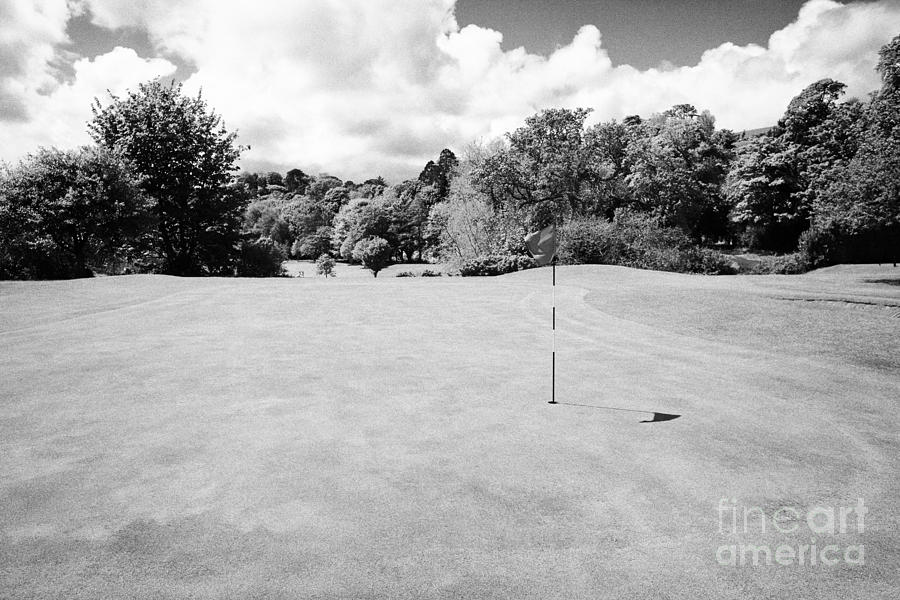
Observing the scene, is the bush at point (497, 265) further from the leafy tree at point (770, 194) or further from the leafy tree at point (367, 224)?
the leafy tree at point (367, 224)

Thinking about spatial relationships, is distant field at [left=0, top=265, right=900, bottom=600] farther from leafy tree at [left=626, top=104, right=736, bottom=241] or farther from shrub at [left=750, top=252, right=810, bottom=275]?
leafy tree at [left=626, top=104, right=736, bottom=241]

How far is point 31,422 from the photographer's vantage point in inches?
257

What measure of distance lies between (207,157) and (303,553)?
3882 cm

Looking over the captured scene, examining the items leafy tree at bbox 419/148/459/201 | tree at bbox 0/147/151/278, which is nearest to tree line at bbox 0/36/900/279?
tree at bbox 0/147/151/278

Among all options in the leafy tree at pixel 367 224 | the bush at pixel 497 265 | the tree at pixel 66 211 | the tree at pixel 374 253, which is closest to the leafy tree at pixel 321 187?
the leafy tree at pixel 367 224

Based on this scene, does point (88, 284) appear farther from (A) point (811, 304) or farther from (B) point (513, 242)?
(A) point (811, 304)

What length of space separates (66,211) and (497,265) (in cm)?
2566

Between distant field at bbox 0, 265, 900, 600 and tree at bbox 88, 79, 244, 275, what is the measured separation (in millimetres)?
26483

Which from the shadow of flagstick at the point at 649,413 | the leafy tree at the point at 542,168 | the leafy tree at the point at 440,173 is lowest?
the shadow of flagstick at the point at 649,413

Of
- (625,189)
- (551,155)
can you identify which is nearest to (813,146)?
(625,189)

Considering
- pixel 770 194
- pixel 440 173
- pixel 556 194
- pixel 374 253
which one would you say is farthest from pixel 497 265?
pixel 440 173

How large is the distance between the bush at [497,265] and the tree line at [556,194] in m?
0.10

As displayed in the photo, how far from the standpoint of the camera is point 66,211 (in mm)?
26484

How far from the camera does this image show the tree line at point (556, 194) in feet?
87.3
